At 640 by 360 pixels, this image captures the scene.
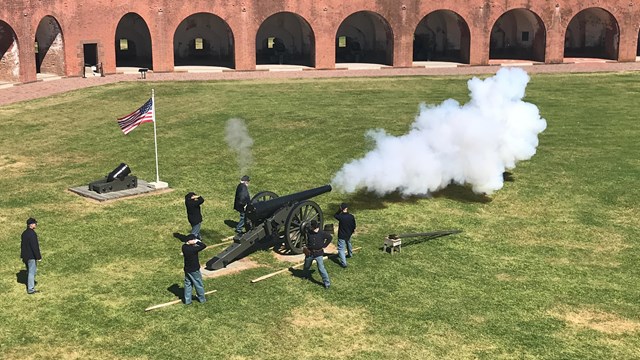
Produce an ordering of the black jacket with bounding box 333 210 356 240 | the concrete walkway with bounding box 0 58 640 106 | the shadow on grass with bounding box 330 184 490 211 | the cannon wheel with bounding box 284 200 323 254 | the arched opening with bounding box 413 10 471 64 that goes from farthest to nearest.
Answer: the arched opening with bounding box 413 10 471 64
the concrete walkway with bounding box 0 58 640 106
the shadow on grass with bounding box 330 184 490 211
the cannon wheel with bounding box 284 200 323 254
the black jacket with bounding box 333 210 356 240

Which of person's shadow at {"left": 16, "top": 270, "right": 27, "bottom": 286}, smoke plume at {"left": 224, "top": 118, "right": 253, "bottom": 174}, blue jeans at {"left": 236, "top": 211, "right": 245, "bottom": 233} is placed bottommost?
person's shadow at {"left": 16, "top": 270, "right": 27, "bottom": 286}

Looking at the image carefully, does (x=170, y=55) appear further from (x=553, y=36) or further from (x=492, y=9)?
(x=553, y=36)

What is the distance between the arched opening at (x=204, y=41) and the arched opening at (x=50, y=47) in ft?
24.4

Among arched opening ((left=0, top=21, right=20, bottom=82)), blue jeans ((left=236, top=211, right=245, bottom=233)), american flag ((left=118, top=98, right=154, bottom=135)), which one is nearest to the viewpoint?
blue jeans ((left=236, top=211, right=245, bottom=233))

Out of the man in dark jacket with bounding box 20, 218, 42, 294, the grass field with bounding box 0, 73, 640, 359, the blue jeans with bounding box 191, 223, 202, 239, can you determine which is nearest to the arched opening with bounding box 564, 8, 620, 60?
the grass field with bounding box 0, 73, 640, 359

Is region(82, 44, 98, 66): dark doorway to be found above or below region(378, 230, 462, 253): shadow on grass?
above

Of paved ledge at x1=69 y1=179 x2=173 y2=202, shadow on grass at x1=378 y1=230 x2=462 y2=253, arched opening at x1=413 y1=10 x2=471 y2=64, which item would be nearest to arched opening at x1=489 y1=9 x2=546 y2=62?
arched opening at x1=413 y1=10 x2=471 y2=64

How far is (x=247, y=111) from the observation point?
27.7 m

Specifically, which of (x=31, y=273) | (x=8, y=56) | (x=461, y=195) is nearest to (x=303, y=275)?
(x=31, y=273)

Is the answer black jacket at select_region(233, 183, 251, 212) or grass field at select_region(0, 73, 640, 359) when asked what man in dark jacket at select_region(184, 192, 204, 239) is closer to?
grass field at select_region(0, 73, 640, 359)

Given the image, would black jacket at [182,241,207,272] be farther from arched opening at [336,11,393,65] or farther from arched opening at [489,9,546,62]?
arched opening at [489,9,546,62]

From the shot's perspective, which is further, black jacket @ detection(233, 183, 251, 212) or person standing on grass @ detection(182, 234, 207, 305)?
black jacket @ detection(233, 183, 251, 212)

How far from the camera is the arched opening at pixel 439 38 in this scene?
44.6 metres

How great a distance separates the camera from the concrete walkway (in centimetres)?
3388
